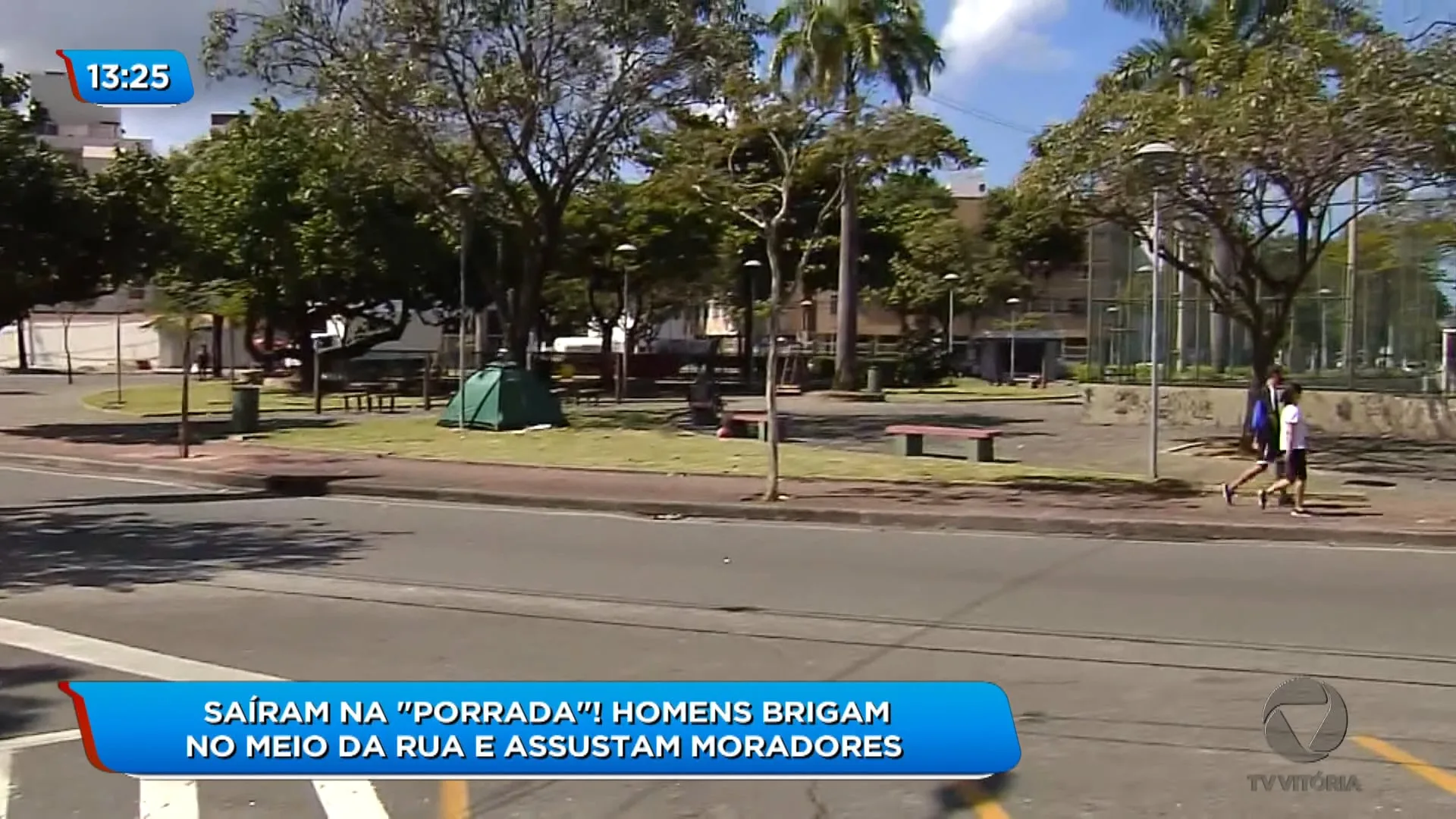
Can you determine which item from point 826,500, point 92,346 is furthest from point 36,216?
point 92,346

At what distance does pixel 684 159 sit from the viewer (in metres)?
24.2

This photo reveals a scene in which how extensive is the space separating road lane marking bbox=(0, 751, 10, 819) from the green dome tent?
21.4 m

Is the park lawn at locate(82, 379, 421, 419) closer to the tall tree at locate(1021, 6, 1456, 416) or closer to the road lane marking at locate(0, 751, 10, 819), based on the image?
the tall tree at locate(1021, 6, 1456, 416)

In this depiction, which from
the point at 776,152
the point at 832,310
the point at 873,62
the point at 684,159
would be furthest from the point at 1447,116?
the point at 832,310

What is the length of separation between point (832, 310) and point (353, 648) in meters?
80.6

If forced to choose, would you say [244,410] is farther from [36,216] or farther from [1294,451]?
[1294,451]

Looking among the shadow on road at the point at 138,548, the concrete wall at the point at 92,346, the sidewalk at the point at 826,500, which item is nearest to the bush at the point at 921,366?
the sidewalk at the point at 826,500

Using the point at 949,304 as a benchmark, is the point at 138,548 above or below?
below

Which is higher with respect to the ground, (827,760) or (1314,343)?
(1314,343)

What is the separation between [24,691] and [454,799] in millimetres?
3339

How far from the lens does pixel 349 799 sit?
5977 millimetres

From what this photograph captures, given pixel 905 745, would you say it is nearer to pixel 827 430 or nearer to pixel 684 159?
pixel 684 159

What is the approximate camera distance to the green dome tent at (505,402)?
92.7 feet

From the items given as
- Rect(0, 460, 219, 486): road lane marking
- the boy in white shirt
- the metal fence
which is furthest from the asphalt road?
the metal fence
